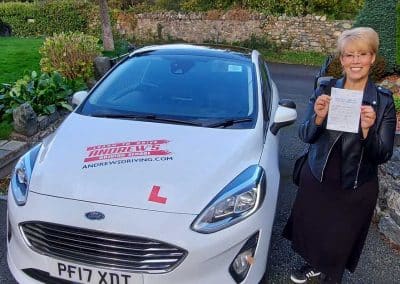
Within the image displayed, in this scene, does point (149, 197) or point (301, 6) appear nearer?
point (149, 197)

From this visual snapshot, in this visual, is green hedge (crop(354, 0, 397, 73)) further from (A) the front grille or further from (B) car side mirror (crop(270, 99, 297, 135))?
(A) the front grille

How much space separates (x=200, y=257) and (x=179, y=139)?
0.96 metres

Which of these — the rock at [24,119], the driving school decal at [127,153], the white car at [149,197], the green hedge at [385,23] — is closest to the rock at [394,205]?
the white car at [149,197]

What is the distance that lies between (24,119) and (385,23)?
301 inches

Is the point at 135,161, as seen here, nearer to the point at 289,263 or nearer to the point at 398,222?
the point at 289,263

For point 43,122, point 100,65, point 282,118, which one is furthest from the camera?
point 100,65

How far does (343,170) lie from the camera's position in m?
2.67

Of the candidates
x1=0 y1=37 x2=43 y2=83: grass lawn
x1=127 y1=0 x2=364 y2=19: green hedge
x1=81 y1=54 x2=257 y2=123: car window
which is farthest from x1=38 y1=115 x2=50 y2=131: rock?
x1=127 y1=0 x2=364 y2=19: green hedge

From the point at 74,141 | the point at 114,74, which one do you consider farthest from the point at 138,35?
the point at 74,141

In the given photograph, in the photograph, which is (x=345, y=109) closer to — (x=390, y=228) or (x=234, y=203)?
(x=234, y=203)

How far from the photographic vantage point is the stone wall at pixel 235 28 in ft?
50.1

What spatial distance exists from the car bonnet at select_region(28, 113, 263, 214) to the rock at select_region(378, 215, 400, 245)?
1.46 m

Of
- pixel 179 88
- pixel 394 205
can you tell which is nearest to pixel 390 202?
pixel 394 205

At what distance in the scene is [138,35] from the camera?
18.2 m
